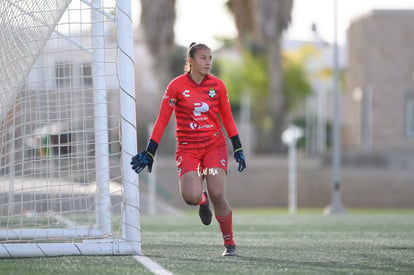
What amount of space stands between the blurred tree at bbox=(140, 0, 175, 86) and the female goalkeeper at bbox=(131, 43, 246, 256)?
93.0 ft

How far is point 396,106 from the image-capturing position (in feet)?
133

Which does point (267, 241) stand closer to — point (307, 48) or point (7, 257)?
point (7, 257)

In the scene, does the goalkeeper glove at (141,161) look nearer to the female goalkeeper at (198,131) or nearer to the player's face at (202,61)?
the female goalkeeper at (198,131)

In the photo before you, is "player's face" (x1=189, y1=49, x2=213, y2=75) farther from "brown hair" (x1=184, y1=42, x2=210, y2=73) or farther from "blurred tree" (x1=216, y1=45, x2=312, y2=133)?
"blurred tree" (x1=216, y1=45, x2=312, y2=133)

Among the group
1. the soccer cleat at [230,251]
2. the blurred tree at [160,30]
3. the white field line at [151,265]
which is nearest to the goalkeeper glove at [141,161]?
the white field line at [151,265]

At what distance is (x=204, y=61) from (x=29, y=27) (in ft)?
6.51

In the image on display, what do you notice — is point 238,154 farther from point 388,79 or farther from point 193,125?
point 388,79

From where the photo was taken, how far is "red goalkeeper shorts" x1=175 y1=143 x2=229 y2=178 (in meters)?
7.79

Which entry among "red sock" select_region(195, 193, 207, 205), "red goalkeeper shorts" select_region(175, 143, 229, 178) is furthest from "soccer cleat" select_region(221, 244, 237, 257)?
"red goalkeeper shorts" select_region(175, 143, 229, 178)

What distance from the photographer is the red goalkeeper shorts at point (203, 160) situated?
25.6ft

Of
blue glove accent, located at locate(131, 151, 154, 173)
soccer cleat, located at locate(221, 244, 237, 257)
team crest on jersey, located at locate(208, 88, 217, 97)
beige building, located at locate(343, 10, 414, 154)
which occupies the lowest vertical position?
soccer cleat, located at locate(221, 244, 237, 257)

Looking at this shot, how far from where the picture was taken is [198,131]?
25.6 feet

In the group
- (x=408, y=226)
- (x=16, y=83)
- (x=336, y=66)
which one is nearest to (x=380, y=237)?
(x=408, y=226)

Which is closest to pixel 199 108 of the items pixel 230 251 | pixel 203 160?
pixel 203 160
